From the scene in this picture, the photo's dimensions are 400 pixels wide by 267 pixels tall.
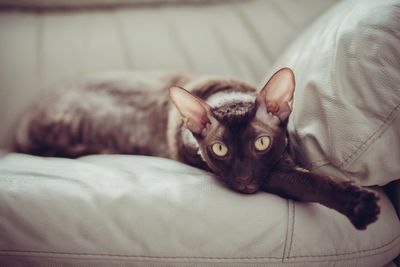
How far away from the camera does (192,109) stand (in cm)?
110

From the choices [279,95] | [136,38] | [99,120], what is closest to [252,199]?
[279,95]

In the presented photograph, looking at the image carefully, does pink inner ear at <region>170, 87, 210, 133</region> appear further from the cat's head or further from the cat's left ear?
the cat's left ear

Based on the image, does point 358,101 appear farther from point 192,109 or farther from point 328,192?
point 192,109

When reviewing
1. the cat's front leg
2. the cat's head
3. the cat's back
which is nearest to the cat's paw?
the cat's front leg

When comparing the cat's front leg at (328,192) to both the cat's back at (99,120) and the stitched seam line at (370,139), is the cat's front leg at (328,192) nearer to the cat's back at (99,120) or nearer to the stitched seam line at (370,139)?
the stitched seam line at (370,139)

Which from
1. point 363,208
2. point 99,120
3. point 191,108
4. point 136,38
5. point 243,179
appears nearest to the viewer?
point 363,208

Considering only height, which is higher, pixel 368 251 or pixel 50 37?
pixel 50 37

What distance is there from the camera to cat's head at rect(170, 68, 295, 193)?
100 centimetres

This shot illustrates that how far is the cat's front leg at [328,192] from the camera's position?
85 centimetres

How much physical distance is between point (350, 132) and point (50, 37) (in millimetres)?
1267

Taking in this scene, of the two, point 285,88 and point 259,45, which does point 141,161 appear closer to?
point 285,88

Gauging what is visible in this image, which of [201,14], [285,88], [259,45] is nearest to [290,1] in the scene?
[259,45]

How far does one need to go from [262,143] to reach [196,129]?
202 millimetres

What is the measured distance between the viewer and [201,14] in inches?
70.5
